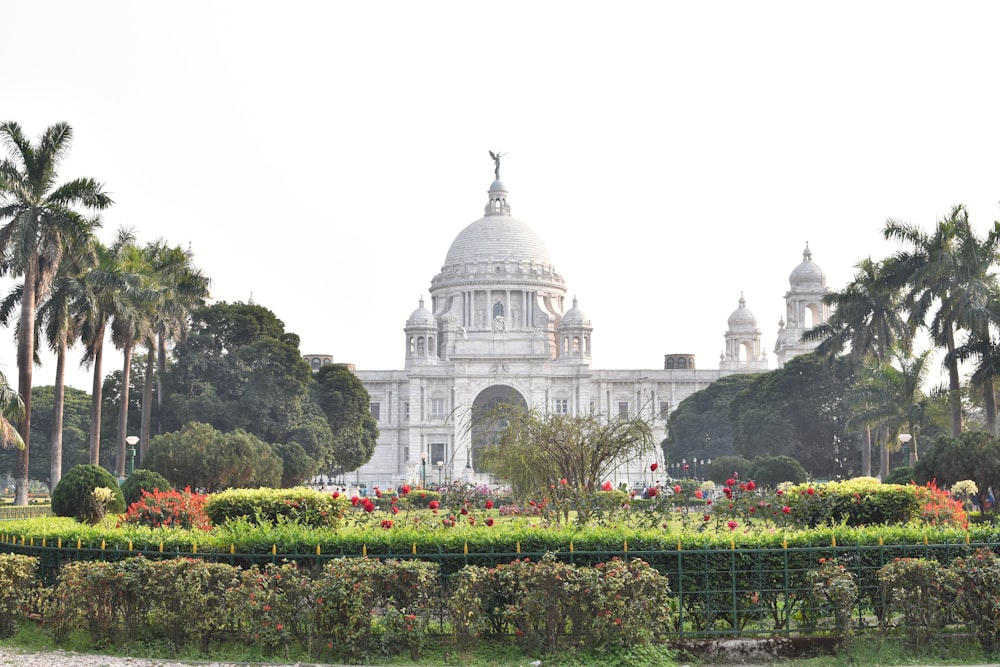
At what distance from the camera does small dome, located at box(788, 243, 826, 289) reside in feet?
334

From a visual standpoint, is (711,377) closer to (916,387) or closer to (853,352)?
(853,352)

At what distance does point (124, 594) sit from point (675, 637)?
7165 millimetres

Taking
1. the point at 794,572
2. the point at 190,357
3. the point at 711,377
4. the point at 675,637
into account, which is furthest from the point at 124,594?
the point at 711,377

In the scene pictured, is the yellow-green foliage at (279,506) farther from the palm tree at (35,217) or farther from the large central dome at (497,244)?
the large central dome at (497,244)

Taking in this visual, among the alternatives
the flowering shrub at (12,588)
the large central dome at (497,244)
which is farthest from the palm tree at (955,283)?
the large central dome at (497,244)

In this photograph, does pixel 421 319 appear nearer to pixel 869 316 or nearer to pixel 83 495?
pixel 869 316

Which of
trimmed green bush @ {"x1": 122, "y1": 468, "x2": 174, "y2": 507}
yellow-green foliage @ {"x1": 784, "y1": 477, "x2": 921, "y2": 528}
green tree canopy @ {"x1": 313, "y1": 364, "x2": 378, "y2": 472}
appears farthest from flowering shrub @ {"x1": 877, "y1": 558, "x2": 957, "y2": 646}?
green tree canopy @ {"x1": 313, "y1": 364, "x2": 378, "y2": 472}

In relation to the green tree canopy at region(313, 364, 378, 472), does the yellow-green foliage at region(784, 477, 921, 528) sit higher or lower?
lower

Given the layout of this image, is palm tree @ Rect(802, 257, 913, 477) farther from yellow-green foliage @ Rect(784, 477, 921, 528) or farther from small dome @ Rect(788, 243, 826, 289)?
small dome @ Rect(788, 243, 826, 289)

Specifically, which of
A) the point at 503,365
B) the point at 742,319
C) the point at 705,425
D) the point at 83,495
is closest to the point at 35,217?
the point at 83,495

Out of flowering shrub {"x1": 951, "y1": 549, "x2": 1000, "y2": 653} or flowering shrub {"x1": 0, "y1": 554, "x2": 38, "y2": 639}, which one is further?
flowering shrub {"x1": 0, "y1": 554, "x2": 38, "y2": 639}

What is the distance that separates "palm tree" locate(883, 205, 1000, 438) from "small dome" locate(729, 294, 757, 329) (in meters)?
71.5

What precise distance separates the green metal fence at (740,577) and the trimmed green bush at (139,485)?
17.3 m

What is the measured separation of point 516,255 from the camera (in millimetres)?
126000
